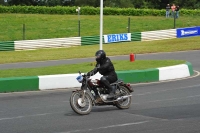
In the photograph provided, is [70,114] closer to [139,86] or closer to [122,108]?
[122,108]

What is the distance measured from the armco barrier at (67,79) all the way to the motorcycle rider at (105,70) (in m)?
4.67

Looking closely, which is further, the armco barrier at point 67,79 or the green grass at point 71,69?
the green grass at point 71,69

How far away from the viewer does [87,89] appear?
474 inches

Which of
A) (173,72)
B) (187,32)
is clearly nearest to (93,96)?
(173,72)

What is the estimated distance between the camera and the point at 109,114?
39.1 feet

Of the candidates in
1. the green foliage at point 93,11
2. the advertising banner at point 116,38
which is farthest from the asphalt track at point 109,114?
the green foliage at point 93,11

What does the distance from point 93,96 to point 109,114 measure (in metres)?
0.64

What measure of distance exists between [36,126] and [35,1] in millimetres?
77274

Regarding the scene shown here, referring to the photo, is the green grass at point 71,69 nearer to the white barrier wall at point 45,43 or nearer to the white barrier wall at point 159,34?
the white barrier wall at point 45,43

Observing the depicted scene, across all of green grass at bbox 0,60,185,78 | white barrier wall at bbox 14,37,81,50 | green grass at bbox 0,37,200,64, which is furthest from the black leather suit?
white barrier wall at bbox 14,37,81,50

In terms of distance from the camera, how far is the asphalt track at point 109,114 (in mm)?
10023

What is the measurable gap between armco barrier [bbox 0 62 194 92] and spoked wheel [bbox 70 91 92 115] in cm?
488

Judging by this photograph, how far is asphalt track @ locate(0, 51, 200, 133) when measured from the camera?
1002 centimetres

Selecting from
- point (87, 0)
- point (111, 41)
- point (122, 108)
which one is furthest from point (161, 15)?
point (122, 108)
